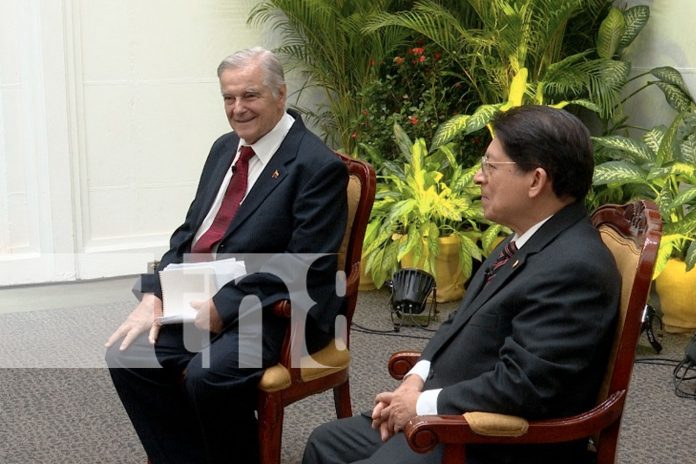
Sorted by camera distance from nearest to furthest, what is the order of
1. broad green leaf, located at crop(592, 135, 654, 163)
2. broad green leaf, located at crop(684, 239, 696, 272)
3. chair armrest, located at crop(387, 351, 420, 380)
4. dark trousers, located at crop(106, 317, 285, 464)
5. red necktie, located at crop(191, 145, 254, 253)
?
chair armrest, located at crop(387, 351, 420, 380) < dark trousers, located at crop(106, 317, 285, 464) < red necktie, located at crop(191, 145, 254, 253) < broad green leaf, located at crop(684, 239, 696, 272) < broad green leaf, located at crop(592, 135, 654, 163)

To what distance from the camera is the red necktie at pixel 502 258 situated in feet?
7.80

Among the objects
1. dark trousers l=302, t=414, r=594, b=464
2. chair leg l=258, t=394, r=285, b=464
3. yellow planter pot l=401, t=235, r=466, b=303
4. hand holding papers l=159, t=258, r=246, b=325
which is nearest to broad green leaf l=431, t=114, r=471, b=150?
yellow planter pot l=401, t=235, r=466, b=303

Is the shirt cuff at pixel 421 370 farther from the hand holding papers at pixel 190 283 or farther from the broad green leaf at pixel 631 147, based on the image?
the broad green leaf at pixel 631 147

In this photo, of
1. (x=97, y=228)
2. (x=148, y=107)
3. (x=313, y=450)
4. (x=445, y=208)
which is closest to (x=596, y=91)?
(x=445, y=208)

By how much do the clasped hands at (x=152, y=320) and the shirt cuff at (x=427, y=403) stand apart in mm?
905

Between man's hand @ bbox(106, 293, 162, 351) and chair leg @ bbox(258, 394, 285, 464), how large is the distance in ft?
1.39

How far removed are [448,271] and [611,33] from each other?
1.53m

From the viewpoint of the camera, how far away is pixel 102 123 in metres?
5.62

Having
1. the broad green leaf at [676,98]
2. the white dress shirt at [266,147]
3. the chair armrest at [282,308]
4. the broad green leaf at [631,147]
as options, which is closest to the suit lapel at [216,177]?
the white dress shirt at [266,147]

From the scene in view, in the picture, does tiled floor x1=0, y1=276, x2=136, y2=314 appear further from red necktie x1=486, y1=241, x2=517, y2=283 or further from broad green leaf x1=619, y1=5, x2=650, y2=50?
red necktie x1=486, y1=241, x2=517, y2=283

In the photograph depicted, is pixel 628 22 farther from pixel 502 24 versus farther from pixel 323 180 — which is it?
pixel 323 180

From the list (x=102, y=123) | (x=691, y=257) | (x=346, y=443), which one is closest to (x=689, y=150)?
(x=691, y=257)

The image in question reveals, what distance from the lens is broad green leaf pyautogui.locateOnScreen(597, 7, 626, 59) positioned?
5.31m

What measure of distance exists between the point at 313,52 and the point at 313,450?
12.3 feet
